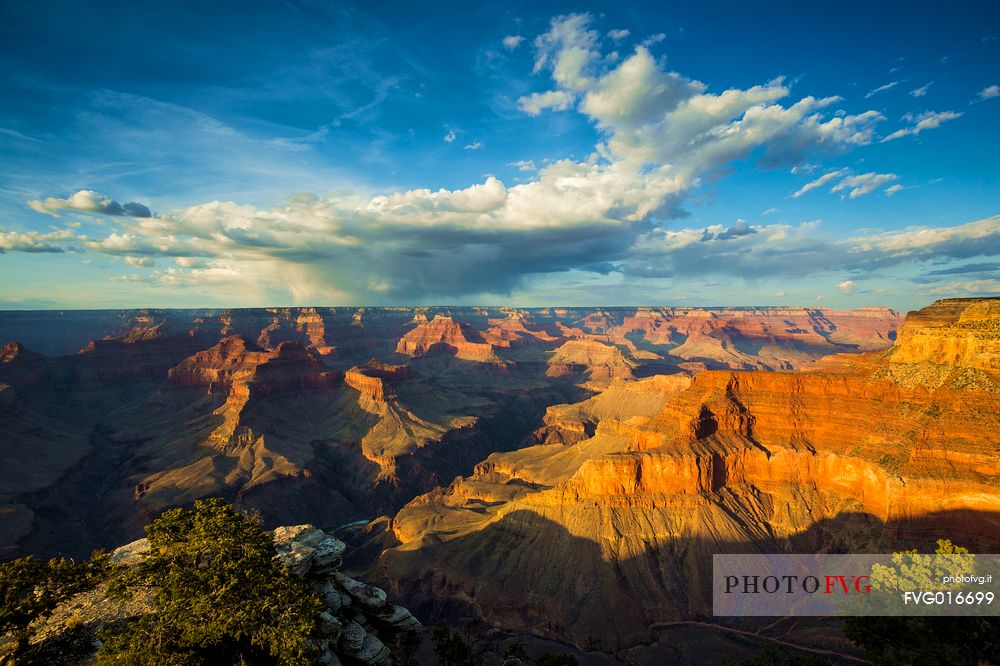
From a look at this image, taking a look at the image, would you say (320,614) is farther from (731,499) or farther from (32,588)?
(731,499)

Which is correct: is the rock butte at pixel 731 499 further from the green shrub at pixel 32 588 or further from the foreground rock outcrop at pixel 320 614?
the green shrub at pixel 32 588

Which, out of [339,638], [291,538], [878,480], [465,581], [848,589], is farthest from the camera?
[465,581]

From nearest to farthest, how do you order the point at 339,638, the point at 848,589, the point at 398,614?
the point at 339,638, the point at 398,614, the point at 848,589

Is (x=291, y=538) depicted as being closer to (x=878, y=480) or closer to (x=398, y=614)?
(x=398, y=614)

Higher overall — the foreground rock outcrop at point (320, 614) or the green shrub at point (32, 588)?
the green shrub at point (32, 588)

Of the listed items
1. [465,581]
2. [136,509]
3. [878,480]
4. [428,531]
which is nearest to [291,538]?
[465,581]

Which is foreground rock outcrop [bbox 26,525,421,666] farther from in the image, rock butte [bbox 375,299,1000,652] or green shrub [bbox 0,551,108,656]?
rock butte [bbox 375,299,1000,652]

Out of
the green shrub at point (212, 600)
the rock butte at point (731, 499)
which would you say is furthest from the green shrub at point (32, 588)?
the rock butte at point (731, 499)

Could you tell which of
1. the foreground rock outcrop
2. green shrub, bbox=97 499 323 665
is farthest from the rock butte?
green shrub, bbox=97 499 323 665
